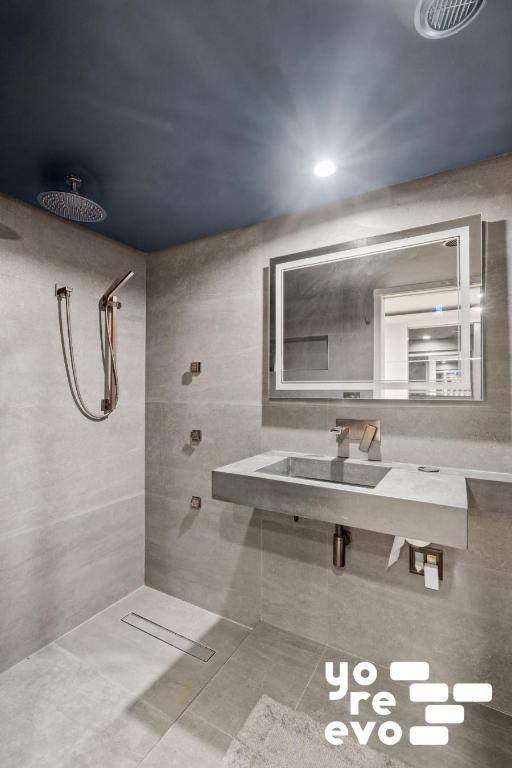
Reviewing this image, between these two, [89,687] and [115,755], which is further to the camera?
[89,687]

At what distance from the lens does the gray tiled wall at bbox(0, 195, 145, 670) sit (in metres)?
1.79

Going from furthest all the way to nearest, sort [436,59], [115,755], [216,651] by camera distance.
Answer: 1. [216,651]
2. [115,755]
3. [436,59]

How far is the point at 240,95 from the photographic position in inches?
46.5

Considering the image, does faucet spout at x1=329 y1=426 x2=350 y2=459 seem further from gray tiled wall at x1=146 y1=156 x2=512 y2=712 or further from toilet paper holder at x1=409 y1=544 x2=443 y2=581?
toilet paper holder at x1=409 y1=544 x2=443 y2=581

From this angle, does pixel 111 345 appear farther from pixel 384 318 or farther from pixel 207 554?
pixel 384 318

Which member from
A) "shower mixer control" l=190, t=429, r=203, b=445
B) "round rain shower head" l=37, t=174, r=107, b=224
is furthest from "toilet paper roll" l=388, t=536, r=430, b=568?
"round rain shower head" l=37, t=174, r=107, b=224

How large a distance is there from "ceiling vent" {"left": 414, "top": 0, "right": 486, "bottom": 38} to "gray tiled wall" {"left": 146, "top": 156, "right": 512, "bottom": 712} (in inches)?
27.8

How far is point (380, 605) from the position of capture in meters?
1.71

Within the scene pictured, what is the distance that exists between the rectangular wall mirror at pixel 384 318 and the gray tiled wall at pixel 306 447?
7 cm

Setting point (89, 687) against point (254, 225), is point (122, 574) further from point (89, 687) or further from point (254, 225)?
point (254, 225)

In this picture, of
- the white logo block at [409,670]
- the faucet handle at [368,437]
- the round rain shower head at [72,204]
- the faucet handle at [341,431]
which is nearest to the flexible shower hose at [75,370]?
the round rain shower head at [72,204]

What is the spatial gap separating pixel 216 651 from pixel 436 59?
2494mm

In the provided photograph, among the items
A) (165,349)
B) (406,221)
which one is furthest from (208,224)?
(406,221)

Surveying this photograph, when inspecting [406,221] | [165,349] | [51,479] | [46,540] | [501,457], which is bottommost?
[46,540]
